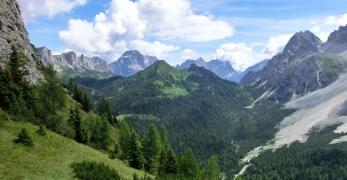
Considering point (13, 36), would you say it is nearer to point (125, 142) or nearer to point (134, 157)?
point (125, 142)

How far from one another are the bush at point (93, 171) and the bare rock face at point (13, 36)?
131 feet

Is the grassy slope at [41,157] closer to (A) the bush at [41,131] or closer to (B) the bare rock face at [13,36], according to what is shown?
(A) the bush at [41,131]

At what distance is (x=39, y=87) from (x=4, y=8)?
79.5 ft

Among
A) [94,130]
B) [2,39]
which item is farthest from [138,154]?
[2,39]

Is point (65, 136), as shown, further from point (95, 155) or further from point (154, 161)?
point (154, 161)

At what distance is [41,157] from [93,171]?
1077 centimetres

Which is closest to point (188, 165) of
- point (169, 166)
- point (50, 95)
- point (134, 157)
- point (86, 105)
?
point (169, 166)

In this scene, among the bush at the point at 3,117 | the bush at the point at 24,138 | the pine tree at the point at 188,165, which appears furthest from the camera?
the pine tree at the point at 188,165

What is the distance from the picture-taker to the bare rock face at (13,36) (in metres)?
Result: 116

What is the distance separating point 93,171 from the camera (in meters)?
85.6

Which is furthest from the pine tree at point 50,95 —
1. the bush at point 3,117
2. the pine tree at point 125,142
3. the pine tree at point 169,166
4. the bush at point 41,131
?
the pine tree at point 169,166

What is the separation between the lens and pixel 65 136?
107625 millimetres

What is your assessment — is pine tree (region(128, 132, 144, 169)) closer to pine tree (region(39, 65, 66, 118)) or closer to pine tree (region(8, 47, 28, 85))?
pine tree (region(39, 65, 66, 118))

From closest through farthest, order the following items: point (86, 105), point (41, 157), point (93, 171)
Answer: point (93, 171), point (41, 157), point (86, 105)
